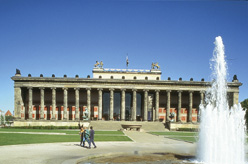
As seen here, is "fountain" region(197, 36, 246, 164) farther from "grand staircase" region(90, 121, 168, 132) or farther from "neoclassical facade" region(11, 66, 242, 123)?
"neoclassical facade" region(11, 66, 242, 123)

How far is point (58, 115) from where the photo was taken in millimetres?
75000

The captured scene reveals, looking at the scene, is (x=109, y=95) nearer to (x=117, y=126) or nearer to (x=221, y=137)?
(x=117, y=126)

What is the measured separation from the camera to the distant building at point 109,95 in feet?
229

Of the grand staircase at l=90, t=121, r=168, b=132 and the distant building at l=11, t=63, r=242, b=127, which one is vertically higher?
the distant building at l=11, t=63, r=242, b=127

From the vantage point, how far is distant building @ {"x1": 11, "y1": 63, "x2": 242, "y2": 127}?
6981 centimetres

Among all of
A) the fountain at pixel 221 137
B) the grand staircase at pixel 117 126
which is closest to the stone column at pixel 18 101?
the grand staircase at pixel 117 126

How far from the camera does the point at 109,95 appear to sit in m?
78.8

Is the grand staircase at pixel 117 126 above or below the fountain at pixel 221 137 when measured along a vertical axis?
below

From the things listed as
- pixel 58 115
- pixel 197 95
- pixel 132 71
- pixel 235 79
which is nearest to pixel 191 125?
pixel 197 95

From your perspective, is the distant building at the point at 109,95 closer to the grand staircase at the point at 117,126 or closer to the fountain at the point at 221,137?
the grand staircase at the point at 117,126

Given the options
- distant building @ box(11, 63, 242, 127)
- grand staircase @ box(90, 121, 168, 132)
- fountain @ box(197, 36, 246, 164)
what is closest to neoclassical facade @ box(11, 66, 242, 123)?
distant building @ box(11, 63, 242, 127)

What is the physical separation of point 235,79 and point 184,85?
1599 centimetres

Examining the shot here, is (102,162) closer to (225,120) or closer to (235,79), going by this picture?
(225,120)

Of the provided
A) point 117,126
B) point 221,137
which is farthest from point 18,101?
point 221,137
